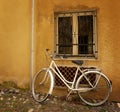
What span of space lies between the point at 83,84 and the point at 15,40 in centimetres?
229

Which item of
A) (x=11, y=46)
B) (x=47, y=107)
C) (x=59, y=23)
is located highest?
(x=59, y=23)

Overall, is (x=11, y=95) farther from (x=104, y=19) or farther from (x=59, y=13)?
(x=104, y=19)

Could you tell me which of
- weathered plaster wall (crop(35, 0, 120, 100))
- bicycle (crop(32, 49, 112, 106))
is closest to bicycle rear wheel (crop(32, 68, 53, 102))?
bicycle (crop(32, 49, 112, 106))

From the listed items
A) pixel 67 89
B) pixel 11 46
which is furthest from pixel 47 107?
pixel 11 46

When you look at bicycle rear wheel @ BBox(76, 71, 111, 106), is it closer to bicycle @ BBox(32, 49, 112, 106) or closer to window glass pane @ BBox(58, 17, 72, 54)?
bicycle @ BBox(32, 49, 112, 106)

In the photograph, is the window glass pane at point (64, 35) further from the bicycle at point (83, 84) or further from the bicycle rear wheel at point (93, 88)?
the bicycle rear wheel at point (93, 88)

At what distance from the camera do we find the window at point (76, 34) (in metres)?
8.79

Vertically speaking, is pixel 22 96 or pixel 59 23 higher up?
pixel 59 23

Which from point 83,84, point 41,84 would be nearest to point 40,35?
point 41,84

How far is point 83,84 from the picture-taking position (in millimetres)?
8648

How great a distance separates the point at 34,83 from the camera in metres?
8.81

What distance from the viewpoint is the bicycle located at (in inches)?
321

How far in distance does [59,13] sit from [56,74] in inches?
65.3

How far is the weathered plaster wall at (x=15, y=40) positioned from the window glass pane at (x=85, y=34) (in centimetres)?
141
